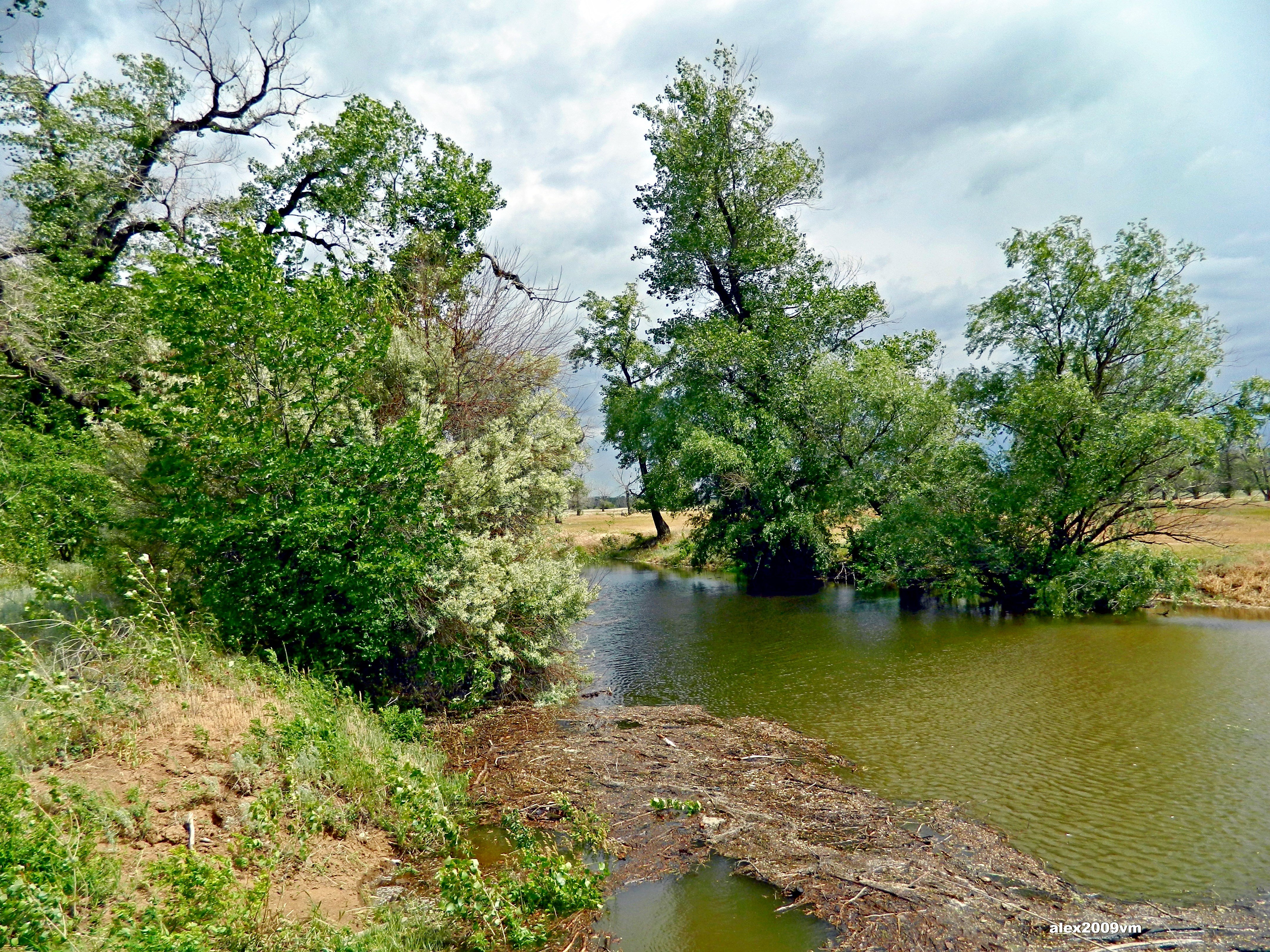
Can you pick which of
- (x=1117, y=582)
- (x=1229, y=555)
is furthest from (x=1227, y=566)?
(x=1117, y=582)

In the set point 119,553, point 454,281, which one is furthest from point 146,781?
point 454,281

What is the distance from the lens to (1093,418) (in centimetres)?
1773

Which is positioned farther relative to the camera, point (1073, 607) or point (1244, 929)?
point (1073, 607)

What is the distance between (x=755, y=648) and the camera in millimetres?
15234

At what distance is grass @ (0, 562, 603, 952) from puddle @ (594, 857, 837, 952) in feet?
1.36

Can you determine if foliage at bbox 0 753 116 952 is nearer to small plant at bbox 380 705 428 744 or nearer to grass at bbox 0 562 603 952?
grass at bbox 0 562 603 952

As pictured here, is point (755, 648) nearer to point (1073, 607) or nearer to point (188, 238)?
point (1073, 607)

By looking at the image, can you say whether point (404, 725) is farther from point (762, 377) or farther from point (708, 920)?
point (762, 377)

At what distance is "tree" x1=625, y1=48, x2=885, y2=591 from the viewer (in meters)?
24.0

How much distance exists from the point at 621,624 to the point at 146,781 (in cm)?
1375

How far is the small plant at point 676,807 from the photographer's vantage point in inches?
283

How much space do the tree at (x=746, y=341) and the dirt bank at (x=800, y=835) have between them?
48.3 feet

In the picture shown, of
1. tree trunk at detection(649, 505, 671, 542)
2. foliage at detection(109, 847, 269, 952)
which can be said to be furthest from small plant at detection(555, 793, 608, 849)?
tree trunk at detection(649, 505, 671, 542)

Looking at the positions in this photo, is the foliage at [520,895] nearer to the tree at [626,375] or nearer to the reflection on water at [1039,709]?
the reflection on water at [1039,709]
